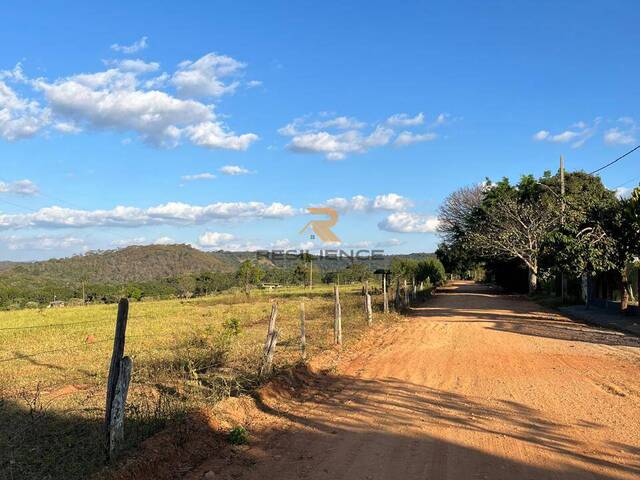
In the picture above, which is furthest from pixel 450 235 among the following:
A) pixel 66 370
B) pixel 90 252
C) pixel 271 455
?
pixel 90 252

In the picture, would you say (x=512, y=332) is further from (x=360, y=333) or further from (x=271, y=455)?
(x=271, y=455)

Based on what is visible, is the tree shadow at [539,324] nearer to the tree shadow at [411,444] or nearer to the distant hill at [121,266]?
the tree shadow at [411,444]

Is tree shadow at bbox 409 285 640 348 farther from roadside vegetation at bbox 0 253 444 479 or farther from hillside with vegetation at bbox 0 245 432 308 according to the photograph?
hillside with vegetation at bbox 0 245 432 308

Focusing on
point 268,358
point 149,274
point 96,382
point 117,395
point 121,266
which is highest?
point 121,266

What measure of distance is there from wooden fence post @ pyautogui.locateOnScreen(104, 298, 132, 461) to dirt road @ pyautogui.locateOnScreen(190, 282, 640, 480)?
951mm

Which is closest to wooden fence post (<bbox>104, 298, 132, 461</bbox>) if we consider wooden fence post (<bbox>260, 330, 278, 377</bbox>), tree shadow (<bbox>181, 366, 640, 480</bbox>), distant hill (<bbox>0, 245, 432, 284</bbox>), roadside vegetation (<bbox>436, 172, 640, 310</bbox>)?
tree shadow (<bbox>181, 366, 640, 480</bbox>)

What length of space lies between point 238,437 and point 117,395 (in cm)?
173

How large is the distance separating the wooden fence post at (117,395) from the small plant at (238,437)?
1.44 metres

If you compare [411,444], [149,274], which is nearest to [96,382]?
[411,444]

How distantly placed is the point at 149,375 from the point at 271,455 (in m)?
5.53

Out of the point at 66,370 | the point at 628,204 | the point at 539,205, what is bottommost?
the point at 66,370

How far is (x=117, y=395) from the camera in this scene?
5.61 meters

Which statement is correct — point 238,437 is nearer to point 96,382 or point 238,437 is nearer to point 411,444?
point 411,444

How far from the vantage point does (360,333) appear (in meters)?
17.5
